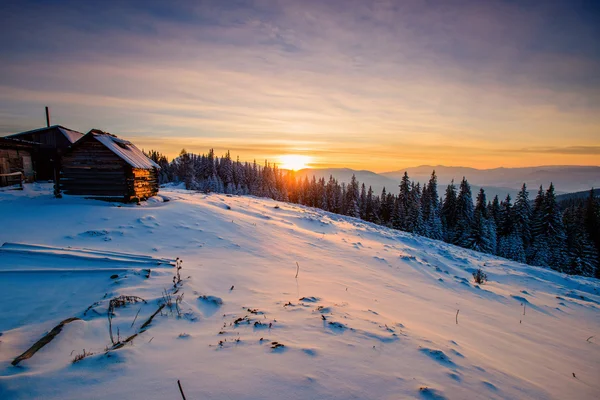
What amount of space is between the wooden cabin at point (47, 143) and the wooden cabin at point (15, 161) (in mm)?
4021

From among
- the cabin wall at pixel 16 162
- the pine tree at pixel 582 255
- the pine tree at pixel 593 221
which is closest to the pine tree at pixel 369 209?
the pine tree at pixel 582 255

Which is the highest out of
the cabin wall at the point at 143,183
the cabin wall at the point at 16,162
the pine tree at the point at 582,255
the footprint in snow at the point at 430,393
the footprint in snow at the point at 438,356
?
the cabin wall at the point at 16,162

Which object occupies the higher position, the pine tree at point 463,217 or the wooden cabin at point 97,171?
the wooden cabin at point 97,171

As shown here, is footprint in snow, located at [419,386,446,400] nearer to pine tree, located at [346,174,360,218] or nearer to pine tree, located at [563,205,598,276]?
pine tree, located at [563,205,598,276]

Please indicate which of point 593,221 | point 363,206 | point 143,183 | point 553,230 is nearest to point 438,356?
point 143,183

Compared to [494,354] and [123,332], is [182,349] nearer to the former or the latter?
[123,332]

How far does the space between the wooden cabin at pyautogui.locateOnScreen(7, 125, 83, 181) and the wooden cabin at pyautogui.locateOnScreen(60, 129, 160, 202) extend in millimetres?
14515

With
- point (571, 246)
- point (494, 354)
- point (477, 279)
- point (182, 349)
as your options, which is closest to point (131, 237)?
point (182, 349)

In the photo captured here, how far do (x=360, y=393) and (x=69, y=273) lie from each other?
25.1ft

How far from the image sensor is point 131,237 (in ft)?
32.6

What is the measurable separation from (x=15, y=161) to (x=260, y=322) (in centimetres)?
2565

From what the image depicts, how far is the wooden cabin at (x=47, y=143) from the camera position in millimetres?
25266

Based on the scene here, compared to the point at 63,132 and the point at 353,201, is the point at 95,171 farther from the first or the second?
the point at 353,201

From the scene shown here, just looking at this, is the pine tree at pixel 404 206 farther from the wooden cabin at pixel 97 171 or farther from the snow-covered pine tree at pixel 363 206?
the wooden cabin at pixel 97 171
